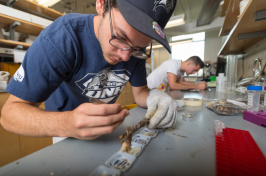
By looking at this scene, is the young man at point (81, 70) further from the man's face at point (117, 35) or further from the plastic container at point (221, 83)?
the plastic container at point (221, 83)

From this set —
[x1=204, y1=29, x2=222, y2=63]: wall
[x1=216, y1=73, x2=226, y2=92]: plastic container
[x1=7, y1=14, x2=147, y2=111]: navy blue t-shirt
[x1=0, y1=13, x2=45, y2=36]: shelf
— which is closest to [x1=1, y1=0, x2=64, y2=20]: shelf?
[x1=0, y1=13, x2=45, y2=36]: shelf

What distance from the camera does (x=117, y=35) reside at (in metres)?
0.56

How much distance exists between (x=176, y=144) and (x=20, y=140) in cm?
184

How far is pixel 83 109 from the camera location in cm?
37

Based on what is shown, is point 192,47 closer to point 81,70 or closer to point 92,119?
point 81,70

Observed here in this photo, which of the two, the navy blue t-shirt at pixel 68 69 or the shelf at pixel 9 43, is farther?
the shelf at pixel 9 43

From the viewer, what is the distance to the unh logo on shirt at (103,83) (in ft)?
2.42

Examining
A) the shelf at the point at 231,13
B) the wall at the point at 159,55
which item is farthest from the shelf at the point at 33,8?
the wall at the point at 159,55

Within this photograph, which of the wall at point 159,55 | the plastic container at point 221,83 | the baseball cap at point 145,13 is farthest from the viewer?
the wall at point 159,55

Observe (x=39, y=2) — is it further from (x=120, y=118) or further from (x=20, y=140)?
(x=120, y=118)

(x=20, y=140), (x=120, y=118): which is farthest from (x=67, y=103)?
(x=20, y=140)

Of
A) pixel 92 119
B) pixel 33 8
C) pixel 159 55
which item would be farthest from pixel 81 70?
pixel 159 55

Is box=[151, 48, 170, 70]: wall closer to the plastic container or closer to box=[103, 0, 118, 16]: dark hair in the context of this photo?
the plastic container

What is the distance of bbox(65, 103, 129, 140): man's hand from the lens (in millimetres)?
365
